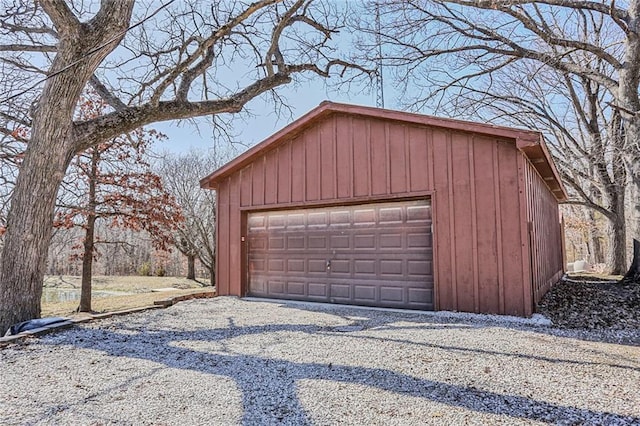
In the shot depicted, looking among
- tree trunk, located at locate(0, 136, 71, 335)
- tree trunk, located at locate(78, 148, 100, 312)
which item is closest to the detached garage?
tree trunk, located at locate(78, 148, 100, 312)

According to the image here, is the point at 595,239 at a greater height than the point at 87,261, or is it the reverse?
the point at 595,239

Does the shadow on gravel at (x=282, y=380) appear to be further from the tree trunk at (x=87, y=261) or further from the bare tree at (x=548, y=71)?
the bare tree at (x=548, y=71)

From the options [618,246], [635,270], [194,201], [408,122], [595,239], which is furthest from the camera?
[595,239]

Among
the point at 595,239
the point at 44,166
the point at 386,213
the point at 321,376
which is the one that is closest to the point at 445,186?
the point at 386,213

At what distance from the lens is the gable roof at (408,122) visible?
5926 millimetres

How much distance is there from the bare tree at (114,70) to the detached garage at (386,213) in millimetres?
1942

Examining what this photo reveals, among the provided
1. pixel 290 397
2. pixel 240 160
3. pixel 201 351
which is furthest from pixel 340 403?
pixel 240 160

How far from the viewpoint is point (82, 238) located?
10695 mm

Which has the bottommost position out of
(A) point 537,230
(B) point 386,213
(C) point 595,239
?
(C) point 595,239

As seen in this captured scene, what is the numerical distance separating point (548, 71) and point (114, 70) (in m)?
13.8

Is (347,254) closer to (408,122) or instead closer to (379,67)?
(408,122)

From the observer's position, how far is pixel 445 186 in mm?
6633

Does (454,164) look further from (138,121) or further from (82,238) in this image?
(82,238)

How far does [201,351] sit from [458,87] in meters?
11.0
